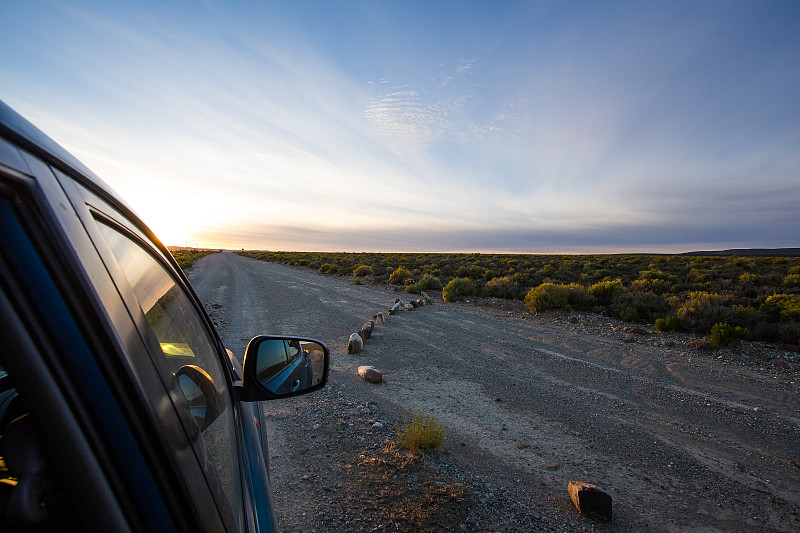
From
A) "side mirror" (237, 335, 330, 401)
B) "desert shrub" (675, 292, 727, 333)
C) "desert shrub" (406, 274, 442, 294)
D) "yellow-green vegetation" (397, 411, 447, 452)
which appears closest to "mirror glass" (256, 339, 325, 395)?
"side mirror" (237, 335, 330, 401)

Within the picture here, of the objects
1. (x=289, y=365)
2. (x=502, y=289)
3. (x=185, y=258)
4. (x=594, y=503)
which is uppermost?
(x=289, y=365)

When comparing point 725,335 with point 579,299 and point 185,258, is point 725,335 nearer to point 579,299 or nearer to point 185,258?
point 579,299

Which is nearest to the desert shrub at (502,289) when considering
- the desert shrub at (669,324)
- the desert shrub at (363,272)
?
the desert shrub at (669,324)

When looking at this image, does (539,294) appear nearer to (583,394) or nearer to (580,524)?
(583,394)

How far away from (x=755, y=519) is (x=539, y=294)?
8.24 meters

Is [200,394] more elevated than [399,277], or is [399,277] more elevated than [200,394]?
[200,394]

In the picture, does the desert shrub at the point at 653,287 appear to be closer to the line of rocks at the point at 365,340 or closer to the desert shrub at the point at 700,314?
the desert shrub at the point at 700,314

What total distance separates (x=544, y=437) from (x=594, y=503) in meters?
1.21

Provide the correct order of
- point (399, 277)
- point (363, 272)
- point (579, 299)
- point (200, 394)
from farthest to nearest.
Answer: point (363, 272), point (399, 277), point (579, 299), point (200, 394)

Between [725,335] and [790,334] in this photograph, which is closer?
[725,335]

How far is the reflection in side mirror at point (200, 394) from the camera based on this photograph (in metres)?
1.09

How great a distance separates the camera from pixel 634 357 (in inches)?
273

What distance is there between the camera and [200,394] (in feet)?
4.03

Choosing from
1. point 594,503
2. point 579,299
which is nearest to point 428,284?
point 579,299
